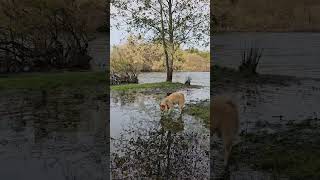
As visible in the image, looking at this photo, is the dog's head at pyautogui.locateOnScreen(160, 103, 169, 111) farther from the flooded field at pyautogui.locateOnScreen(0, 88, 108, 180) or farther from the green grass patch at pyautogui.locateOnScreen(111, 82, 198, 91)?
the flooded field at pyautogui.locateOnScreen(0, 88, 108, 180)

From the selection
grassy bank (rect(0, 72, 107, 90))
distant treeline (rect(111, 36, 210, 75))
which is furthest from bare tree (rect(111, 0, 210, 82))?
grassy bank (rect(0, 72, 107, 90))

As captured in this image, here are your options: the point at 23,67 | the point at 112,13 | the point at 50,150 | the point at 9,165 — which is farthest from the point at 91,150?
the point at 112,13

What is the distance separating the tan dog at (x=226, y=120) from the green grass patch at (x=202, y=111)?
0.54 feet

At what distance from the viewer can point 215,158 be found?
3.70 meters

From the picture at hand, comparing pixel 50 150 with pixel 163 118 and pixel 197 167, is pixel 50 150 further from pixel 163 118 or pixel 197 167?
pixel 197 167

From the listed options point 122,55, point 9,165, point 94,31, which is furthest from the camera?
point 122,55

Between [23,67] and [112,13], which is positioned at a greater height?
[112,13]

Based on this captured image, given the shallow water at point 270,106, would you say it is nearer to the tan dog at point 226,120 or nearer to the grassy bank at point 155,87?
the tan dog at point 226,120

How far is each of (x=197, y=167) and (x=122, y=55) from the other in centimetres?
121

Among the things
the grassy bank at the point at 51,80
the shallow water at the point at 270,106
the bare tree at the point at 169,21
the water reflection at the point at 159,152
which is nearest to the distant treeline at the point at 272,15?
the bare tree at the point at 169,21

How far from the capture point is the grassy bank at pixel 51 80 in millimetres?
3359

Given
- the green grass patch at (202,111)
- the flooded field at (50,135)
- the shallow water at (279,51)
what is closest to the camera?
the flooded field at (50,135)

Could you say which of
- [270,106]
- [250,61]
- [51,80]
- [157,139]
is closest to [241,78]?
[250,61]

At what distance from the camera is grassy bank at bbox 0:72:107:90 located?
336 cm
